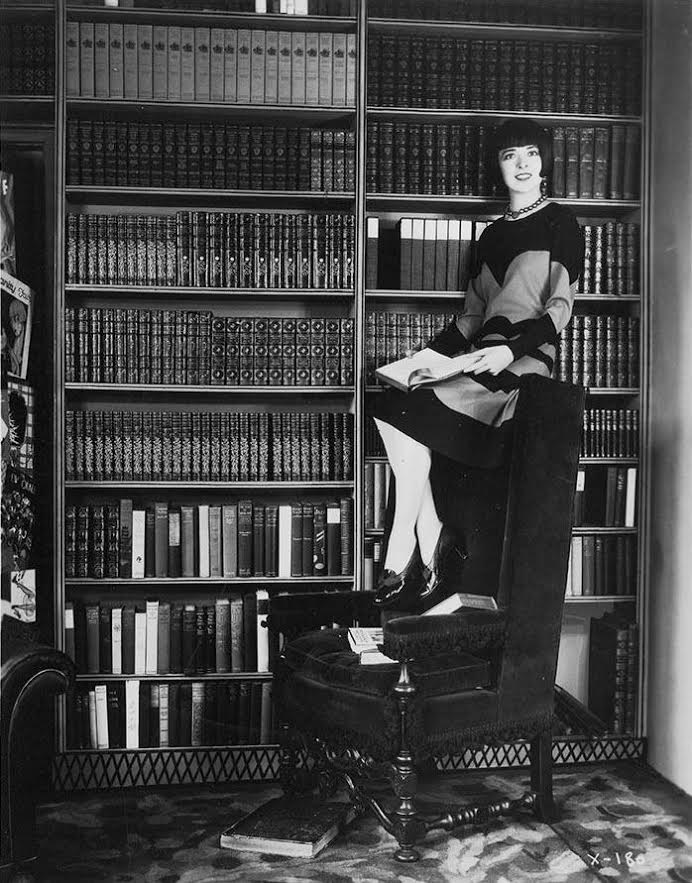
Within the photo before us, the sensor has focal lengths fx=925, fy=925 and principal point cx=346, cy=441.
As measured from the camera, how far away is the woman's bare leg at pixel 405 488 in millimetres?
2688

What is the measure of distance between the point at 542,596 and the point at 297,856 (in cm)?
92

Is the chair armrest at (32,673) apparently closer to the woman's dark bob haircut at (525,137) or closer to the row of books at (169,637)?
the row of books at (169,637)

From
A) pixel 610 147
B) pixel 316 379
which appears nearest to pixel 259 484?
pixel 316 379

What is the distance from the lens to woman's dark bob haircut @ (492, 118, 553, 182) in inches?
113

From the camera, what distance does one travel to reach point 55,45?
293 centimetres

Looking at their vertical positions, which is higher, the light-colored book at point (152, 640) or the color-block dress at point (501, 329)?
the color-block dress at point (501, 329)

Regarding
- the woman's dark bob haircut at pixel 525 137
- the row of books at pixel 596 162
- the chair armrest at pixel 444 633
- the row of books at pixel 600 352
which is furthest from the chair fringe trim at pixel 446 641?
the row of books at pixel 596 162

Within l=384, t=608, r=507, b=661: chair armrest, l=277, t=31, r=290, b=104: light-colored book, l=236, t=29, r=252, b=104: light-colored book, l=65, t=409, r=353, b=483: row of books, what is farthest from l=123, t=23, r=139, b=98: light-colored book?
l=384, t=608, r=507, b=661: chair armrest

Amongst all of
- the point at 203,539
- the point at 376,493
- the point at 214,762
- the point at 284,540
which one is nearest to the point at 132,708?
the point at 214,762

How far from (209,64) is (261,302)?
0.79 metres

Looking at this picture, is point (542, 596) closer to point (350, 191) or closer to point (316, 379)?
point (316, 379)

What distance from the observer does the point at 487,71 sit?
3.05 metres

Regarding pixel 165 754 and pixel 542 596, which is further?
pixel 165 754

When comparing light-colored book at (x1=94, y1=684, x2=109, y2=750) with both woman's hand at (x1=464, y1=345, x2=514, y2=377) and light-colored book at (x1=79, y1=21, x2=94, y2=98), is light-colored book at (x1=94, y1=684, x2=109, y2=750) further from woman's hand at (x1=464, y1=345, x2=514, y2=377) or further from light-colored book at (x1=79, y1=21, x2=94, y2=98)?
light-colored book at (x1=79, y1=21, x2=94, y2=98)
